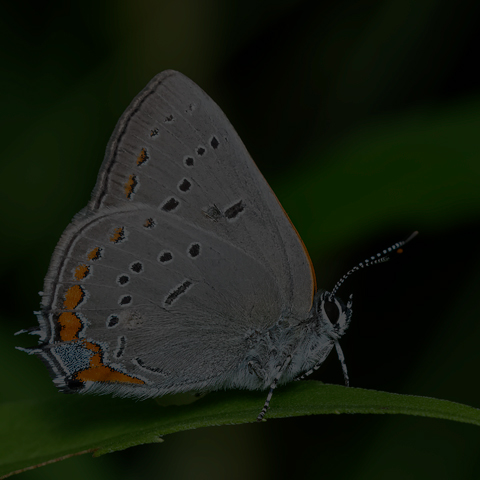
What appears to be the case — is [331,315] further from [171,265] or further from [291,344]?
[171,265]

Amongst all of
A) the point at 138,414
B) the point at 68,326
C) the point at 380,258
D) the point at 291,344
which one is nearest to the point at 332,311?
the point at 291,344

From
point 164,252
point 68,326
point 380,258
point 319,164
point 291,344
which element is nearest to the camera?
point 68,326

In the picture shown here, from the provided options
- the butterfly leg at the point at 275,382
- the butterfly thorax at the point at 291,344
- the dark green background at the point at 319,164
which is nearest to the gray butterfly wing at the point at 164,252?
the butterfly thorax at the point at 291,344

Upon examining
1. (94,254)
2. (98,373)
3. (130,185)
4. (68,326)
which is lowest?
(98,373)

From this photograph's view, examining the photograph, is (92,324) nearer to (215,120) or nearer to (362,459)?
(215,120)

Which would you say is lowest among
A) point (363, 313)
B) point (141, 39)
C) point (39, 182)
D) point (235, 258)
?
point (363, 313)

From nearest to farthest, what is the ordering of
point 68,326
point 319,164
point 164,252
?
1. point 68,326
2. point 164,252
3. point 319,164

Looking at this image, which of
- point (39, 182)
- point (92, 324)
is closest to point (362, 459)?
point (92, 324)
